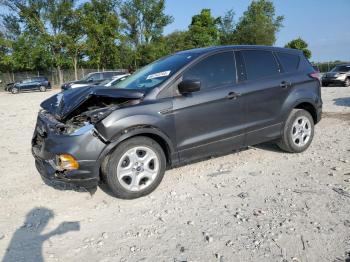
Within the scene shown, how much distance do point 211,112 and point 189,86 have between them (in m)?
0.54

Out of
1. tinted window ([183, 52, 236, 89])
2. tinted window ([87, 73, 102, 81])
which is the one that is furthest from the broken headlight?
tinted window ([87, 73, 102, 81])

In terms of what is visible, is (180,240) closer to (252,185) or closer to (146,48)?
(252,185)

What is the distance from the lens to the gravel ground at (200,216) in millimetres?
3012

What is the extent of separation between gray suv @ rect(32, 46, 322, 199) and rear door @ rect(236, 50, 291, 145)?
0.05 feet

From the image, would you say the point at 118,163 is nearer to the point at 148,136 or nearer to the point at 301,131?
the point at 148,136

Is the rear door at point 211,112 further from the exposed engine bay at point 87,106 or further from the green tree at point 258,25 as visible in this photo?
the green tree at point 258,25

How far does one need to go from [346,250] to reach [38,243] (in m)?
2.73

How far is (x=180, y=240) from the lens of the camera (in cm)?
319

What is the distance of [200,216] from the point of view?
364cm

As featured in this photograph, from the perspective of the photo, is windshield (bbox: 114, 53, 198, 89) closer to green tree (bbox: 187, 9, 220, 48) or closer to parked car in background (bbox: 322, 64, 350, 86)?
parked car in background (bbox: 322, 64, 350, 86)

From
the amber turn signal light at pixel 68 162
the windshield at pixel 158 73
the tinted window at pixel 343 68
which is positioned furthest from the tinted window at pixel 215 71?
the tinted window at pixel 343 68

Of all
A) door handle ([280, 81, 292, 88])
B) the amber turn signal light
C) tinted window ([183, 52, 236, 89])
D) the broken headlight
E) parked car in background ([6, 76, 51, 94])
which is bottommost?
the amber turn signal light

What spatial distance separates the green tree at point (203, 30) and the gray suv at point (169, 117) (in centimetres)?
5156

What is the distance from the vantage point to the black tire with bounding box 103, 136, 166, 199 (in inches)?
157
